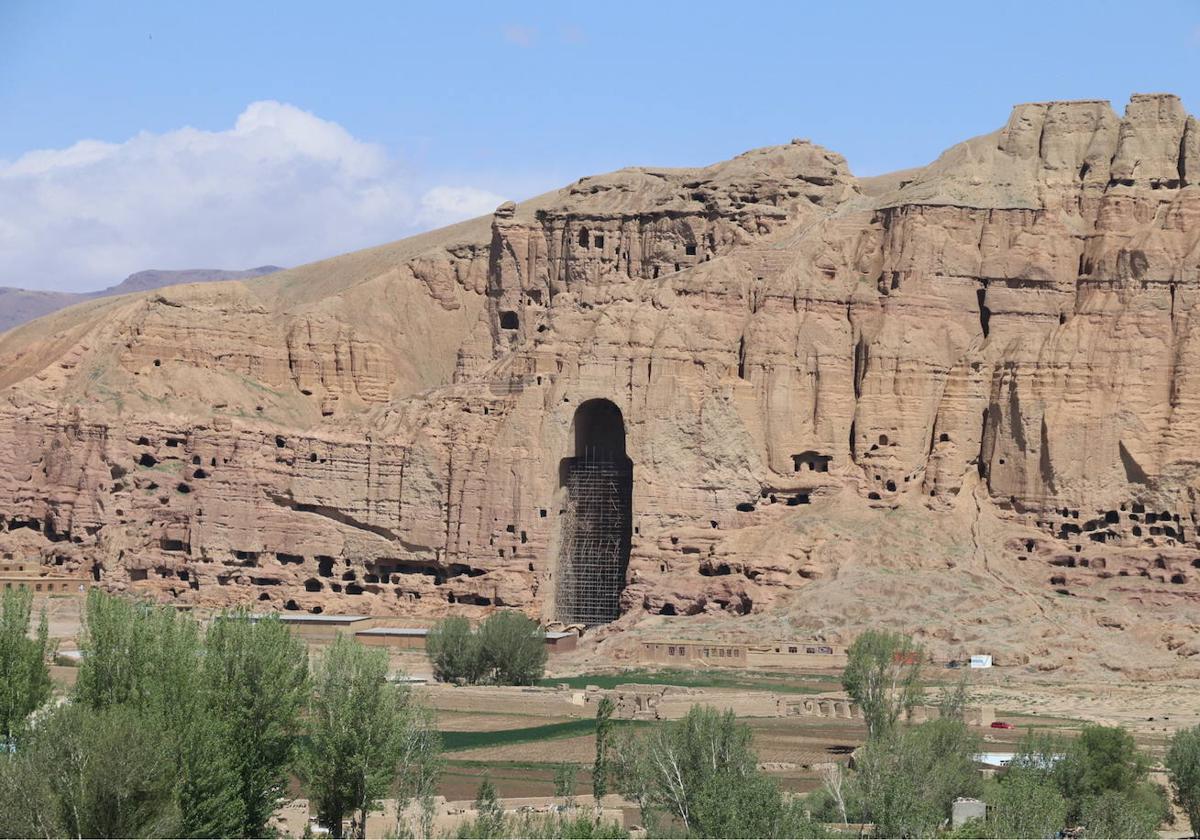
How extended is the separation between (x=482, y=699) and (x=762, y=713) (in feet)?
29.3

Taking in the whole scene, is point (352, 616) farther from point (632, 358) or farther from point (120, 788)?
point (120, 788)

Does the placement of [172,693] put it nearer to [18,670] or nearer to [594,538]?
[18,670]

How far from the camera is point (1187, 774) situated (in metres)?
59.6

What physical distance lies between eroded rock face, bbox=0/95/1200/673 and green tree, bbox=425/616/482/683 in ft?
34.0

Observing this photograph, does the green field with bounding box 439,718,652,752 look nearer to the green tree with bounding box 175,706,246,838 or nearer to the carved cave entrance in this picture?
the green tree with bounding box 175,706,246,838

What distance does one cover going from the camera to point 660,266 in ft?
362

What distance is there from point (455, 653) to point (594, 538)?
15.3 metres

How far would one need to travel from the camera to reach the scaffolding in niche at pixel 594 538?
99.3m

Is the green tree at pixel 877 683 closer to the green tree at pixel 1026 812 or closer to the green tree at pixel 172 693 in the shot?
the green tree at pixel 1026 812

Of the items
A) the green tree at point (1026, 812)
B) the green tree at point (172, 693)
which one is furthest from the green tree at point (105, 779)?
the green tree at point (1026, 812)

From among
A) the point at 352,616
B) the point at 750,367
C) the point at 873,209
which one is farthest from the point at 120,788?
the point at 873,209

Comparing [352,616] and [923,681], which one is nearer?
[923,681]

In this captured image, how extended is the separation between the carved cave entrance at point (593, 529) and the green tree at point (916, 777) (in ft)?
114

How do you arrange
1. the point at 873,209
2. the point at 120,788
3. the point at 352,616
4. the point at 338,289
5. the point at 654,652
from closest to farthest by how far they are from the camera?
1. the point at 120,788
2. the point at 654,652
3. the point at 352,616
4. the point at 873,209
5. the point at 338,289
